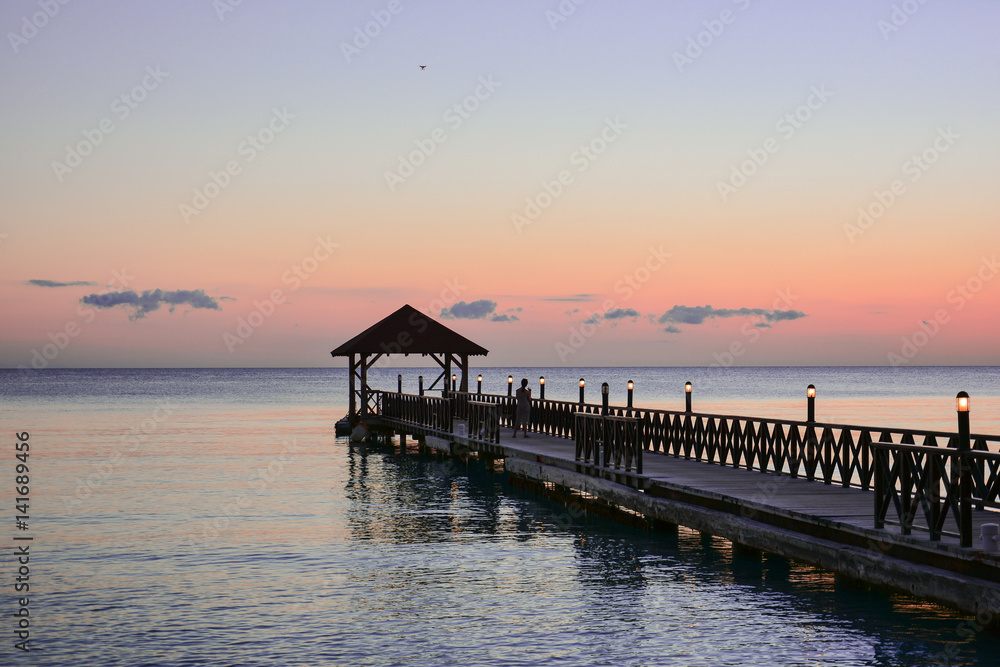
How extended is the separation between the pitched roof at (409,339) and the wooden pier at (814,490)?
1023 cm

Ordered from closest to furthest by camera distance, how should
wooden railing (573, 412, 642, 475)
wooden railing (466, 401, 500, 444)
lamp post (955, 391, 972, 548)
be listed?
lamp post (955, 391, 972, 548)
wooden railing (573, 412, 642, 475)
wooden railing (466, 401, 500, 444)

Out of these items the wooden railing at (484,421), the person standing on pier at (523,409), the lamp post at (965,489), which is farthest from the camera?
the person standing on pier at (523,409)

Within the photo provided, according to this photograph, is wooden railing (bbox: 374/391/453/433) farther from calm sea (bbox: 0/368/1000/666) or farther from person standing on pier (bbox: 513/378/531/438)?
calm sea (bbox: 0/368/1000/666)

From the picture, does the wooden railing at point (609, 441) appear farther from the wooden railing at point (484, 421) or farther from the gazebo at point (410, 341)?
the gazebo at point (410, 341)

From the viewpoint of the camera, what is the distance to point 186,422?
5831 cm

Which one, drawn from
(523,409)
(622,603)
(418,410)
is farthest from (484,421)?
(622,603)

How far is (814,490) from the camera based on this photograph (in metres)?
15.5

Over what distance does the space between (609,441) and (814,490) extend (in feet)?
16.0

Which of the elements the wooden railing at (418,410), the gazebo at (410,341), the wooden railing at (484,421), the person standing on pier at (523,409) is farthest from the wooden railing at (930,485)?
the gazebo at (410,341)

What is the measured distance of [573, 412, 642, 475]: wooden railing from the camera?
18641 mm

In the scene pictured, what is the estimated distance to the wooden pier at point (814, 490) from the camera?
33.9 ft

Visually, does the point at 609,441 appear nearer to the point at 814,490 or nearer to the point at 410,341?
the point at 814,490

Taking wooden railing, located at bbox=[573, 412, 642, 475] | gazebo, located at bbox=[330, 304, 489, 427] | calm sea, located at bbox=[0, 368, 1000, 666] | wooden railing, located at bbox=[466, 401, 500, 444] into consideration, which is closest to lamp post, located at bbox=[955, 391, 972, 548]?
calm sea, located at bbox=[0, 368, 1000, 666]

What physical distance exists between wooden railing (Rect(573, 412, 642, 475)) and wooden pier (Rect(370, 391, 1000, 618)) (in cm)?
3
